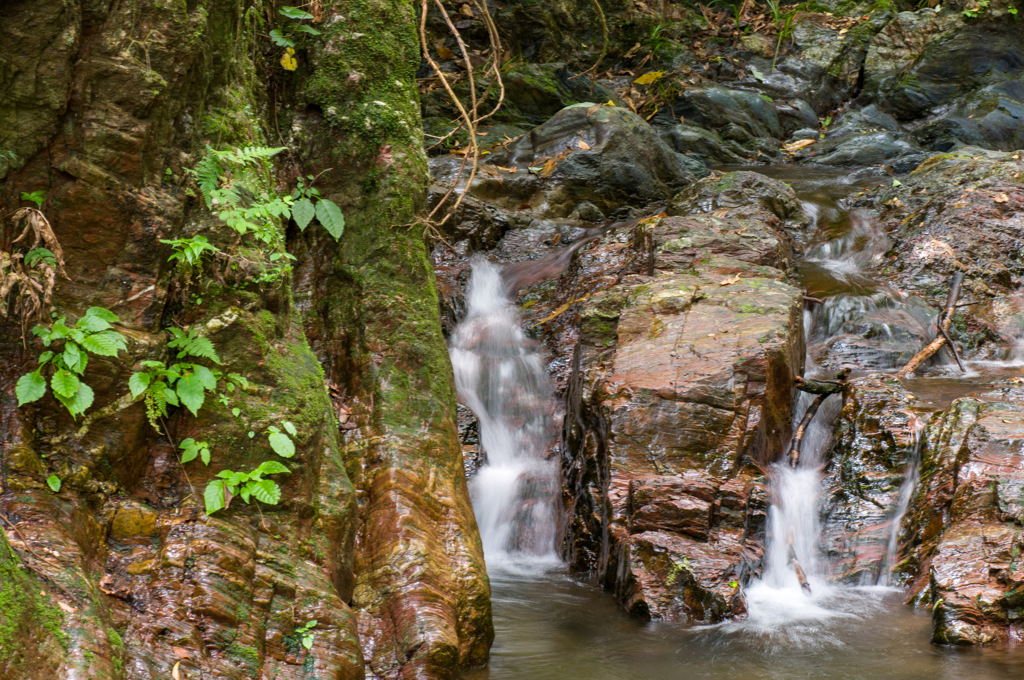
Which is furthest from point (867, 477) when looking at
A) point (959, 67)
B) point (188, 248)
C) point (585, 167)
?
point (959, 67)

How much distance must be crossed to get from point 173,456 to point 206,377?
0.33 meters

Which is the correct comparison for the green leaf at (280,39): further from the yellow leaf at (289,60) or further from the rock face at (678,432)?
the rock face at (678,432)

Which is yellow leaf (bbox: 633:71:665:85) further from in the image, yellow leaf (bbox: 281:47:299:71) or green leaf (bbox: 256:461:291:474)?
green leaf (bbox: 256:461:291:474)

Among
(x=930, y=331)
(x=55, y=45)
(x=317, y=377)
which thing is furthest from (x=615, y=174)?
(x=55, y=45)

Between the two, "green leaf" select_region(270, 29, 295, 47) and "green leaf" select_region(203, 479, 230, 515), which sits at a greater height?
"green leaf" select_region(270, 29, 295, 47)

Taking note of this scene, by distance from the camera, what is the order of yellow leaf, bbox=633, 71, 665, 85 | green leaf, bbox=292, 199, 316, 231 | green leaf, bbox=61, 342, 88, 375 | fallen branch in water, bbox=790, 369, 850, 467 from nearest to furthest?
green leaf, bbox=61, 342, 88, 375
green leaf, bbox=292, 199, 316, 231
fallen branch in water, bbox=790, 369, 850, 467
yellow leaf, bbox=633, 71, 665, 85

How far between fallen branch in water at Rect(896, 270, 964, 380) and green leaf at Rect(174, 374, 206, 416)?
202 inches

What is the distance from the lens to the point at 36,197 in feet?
9.52

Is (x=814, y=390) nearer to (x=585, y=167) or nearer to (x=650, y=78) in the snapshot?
(x=585, y=167)

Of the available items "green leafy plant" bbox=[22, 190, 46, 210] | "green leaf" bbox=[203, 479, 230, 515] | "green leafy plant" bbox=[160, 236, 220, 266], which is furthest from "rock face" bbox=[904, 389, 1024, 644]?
"green leafy plant" bbox=[22, 190, 46, 210]

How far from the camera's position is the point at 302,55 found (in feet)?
15.1

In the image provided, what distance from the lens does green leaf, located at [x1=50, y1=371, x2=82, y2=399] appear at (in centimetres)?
279

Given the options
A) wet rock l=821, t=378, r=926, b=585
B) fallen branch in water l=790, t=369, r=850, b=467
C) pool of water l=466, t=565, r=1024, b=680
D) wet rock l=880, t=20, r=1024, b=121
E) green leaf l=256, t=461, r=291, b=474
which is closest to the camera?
green leaf l=256, t=461, r=291, b=474

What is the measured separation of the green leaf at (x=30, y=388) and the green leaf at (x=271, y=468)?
83 cm
